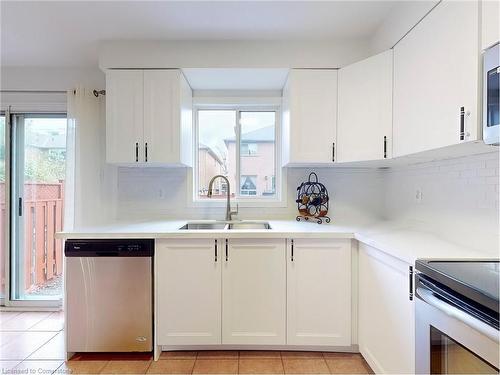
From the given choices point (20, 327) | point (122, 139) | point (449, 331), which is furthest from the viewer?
point (20, 327)

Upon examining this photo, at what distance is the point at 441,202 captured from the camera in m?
1.89

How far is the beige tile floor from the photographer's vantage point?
1892 mm

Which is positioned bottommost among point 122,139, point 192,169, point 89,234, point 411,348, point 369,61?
point 411,348

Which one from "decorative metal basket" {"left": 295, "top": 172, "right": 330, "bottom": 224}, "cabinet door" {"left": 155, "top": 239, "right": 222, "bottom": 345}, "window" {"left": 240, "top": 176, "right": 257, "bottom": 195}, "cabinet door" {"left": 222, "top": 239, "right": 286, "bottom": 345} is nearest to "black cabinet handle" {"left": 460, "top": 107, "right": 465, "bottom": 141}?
"cabinet door" {"left": 222, "top": 239, "right": 286, "bottom": 345}

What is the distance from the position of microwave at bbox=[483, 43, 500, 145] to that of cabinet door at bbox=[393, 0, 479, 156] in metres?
0.06

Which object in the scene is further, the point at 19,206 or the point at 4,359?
the point at 19,206

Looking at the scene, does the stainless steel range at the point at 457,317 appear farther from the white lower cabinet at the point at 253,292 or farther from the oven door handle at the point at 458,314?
the white lower cabinet at the point at 253,292

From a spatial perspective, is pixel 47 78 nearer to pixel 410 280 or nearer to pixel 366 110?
pixel 366 110

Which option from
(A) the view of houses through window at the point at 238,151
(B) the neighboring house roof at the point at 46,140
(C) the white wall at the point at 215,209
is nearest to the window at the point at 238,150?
(A) the view of houses through window at the point at 238,151

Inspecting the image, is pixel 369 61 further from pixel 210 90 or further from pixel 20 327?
pixel 20 327

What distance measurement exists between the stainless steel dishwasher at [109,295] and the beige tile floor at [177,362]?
0.09 m

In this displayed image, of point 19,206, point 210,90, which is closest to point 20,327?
point 19,206

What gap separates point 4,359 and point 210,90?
2685 millimetres

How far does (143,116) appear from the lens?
232cm
